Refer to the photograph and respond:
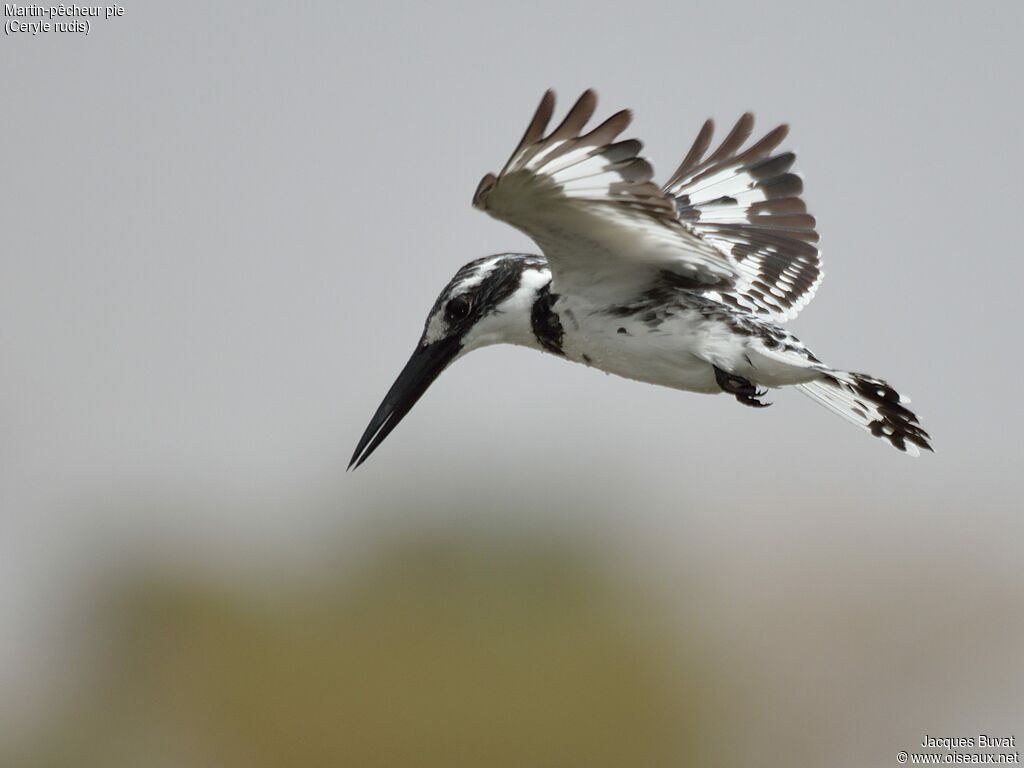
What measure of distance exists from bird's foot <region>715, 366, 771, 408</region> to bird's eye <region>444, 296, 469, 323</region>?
881mm

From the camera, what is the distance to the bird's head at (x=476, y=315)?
4539 millimetres

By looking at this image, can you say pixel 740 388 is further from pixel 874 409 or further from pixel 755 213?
pixel 755 213

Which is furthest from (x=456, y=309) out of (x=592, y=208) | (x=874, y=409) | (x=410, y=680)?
(x=410, y=680)

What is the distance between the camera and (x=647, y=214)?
389 cm

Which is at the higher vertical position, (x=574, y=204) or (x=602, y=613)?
(x=574, y=204)

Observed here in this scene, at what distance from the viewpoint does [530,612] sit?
1605 cm

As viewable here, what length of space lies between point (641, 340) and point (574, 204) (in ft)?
2.09

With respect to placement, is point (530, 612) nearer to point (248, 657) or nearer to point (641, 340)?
point (248, 657)

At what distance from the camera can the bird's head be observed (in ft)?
14.9

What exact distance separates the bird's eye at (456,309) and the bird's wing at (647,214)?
1.43 feet

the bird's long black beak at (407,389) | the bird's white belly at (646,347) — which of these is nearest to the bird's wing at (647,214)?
the bird's white belly at (646,347)

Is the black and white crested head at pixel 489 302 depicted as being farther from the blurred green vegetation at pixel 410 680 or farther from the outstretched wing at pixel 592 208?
the blurred green vegetation at pixel 410 680

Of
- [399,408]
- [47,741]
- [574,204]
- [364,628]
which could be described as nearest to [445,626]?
[364,628]

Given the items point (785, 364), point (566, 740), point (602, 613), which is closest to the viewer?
point (785, 364)
